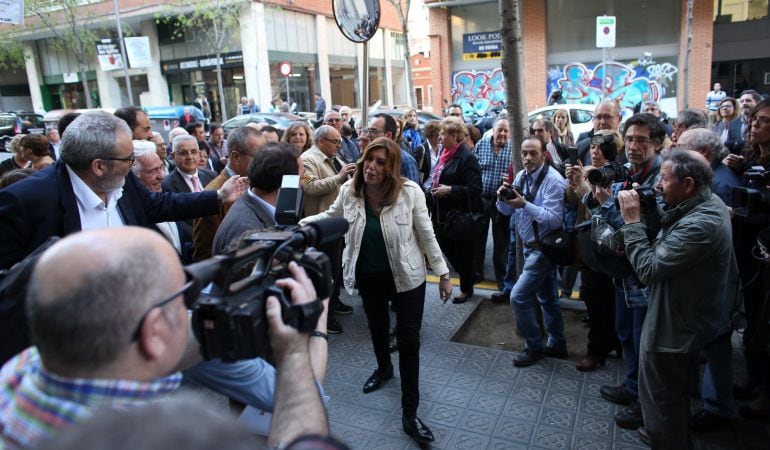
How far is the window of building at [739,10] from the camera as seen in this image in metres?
22.1

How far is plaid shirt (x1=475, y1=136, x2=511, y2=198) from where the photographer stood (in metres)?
6.04

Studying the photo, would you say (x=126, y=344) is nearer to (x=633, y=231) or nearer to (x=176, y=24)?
(x=633, y=231)

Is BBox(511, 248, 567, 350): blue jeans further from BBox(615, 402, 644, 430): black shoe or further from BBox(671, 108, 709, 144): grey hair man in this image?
BBox(671, 108, 709, 144): grey hair man

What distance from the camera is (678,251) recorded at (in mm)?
2760

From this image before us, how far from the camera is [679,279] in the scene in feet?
9.34

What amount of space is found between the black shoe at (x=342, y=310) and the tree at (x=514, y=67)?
224 centimetres

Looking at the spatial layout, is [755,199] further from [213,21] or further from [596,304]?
[213,21]

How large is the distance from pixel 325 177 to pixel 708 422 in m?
3.73

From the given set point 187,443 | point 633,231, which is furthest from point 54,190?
point 633,231

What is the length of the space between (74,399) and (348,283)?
275 centimetres

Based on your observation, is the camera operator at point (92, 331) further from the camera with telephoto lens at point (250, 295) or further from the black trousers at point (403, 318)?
the black trousers at point (403, 318)

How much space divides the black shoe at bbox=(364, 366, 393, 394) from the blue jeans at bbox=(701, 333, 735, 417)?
2.19 m

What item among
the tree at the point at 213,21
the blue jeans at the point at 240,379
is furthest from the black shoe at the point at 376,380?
the tree at the point at 213,21

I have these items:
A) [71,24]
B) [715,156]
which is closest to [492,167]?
[715,156]
